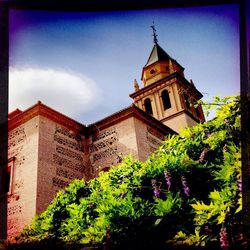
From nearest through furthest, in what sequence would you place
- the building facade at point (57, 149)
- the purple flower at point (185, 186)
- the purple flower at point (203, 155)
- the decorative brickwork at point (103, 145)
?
the purple flower at point (185, 186) → the purple flower at point (203, 155) → the building facade at point (57, 149) → the decorative brickwork at point (103, 145)

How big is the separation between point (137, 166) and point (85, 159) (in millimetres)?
9345

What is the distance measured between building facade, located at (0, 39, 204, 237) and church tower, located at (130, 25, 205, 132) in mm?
7808

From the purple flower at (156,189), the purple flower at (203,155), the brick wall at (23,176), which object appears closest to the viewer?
the purple flower at (156,189)

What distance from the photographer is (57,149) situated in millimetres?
12773

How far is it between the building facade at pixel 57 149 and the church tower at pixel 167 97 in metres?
7.81

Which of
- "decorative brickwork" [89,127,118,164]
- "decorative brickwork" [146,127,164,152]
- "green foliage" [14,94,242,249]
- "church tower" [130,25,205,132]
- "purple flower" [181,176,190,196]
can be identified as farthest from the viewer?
"church tower" [130,25,205,132]

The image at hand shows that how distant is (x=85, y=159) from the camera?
14031 millimetres

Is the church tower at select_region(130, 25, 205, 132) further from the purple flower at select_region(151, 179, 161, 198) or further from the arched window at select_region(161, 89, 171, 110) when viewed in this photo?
the purple flower at select_region(151, 179, 161, 198)

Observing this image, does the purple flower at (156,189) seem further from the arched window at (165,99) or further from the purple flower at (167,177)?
the arched window at (165,99)

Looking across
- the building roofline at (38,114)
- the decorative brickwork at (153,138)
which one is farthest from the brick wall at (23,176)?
the decorative brickwork at (153,138)

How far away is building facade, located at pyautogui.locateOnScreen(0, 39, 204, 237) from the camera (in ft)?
37.1

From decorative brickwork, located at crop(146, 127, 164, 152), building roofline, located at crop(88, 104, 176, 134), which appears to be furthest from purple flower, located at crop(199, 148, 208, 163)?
decorative brickwork, located at crop(146, 127, 164, 152)

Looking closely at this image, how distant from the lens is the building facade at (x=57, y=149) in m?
11.3

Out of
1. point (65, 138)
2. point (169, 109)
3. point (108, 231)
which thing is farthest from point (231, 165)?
point (169, 109)
